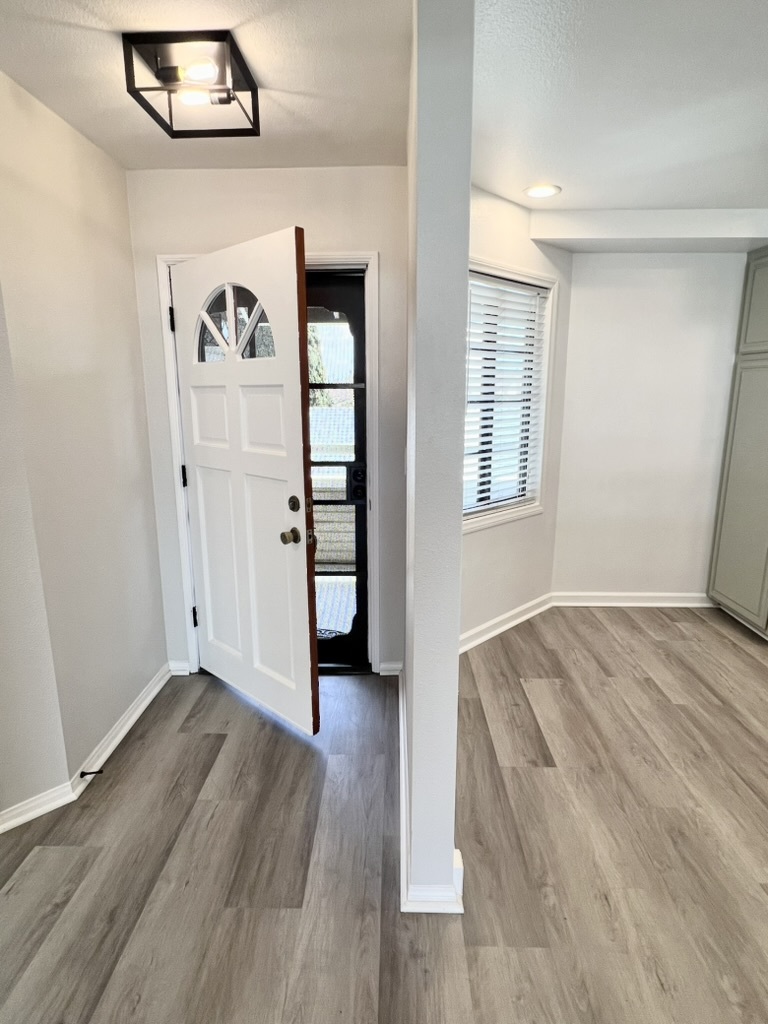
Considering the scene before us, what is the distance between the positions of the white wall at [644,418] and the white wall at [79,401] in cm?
253

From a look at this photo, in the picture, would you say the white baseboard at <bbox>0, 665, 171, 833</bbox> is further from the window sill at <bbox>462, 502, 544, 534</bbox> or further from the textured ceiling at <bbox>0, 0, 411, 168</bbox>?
the textured ceiling at <bbox>0, 0, 411, 168</bbox>

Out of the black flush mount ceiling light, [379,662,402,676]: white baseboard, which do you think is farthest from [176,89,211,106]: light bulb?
[379,662,402,676]: white baseboard

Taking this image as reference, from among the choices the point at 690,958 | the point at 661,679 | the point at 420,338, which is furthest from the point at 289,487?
the point at 661,679

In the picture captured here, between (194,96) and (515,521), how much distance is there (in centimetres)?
247

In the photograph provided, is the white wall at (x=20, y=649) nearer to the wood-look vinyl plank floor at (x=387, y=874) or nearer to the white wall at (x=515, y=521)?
the wood-look vinyl plank floor at (x=387, y=874)

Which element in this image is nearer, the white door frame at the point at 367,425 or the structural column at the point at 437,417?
the structural column at the point at 437,417

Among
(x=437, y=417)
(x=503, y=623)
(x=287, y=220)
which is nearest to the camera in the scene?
(x=437, y=417)

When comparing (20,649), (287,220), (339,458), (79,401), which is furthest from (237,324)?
(20,649)

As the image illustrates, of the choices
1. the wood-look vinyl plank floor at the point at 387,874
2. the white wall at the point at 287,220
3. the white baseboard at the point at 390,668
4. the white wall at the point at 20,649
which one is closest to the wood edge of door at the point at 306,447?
the wood-look vinyl plank floor at the point at 387,874

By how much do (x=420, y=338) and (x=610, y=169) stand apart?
1783mm

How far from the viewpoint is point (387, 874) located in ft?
5.37

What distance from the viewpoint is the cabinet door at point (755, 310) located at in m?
3.04

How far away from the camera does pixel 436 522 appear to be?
4.25ft

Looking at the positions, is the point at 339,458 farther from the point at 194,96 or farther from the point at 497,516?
the point at 194,96
